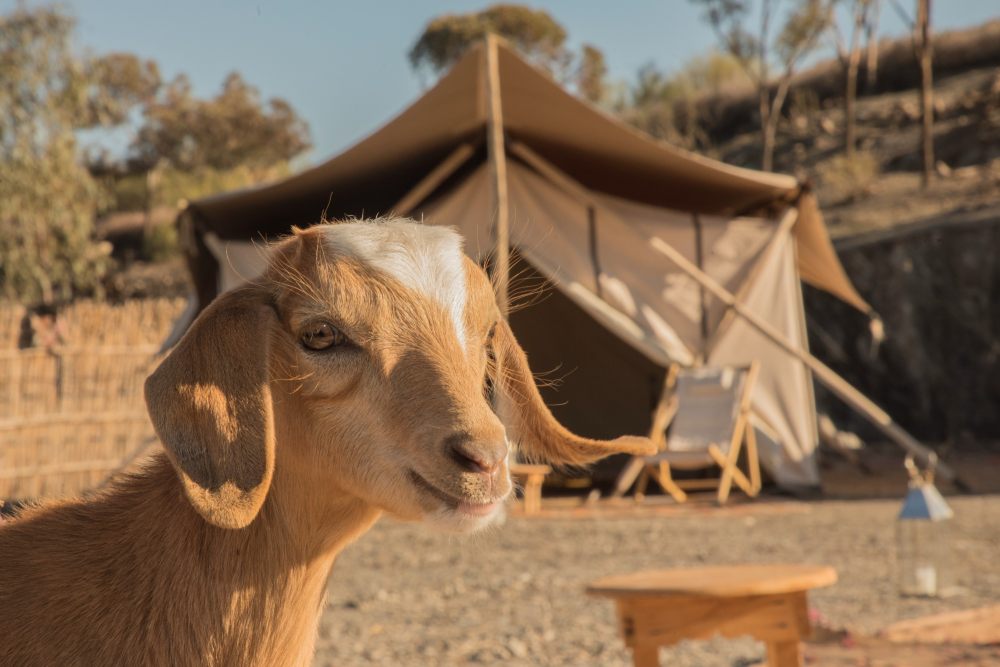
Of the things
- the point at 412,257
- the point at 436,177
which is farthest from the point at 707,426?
the point at 412,257

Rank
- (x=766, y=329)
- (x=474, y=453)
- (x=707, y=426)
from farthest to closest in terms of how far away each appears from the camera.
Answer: (x=707, y=426)
(x=766, y=329)
(x=474, y=453)

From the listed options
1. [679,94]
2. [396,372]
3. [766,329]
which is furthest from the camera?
[679,94]

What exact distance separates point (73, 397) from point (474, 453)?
42.7 ft

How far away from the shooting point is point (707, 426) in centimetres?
1145

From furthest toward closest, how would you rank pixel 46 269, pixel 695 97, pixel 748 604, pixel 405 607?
pixel 695 97 → pixel 46 269 → pixel 405 607 → pixel 748 604

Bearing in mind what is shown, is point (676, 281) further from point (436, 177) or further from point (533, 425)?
point (533, 425)

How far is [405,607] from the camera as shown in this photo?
6.78m

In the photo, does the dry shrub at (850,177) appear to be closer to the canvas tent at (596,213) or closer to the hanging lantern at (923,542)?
the canvas tent at (596,213)

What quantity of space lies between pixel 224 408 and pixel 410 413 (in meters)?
Result: 0.30

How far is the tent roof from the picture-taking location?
10.7m

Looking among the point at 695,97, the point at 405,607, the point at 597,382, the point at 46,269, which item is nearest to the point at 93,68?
the point at 46,269

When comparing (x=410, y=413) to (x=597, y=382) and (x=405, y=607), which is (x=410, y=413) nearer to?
(x=405, y=607)

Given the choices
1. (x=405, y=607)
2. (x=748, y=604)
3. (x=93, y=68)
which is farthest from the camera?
(x=93, y=68)

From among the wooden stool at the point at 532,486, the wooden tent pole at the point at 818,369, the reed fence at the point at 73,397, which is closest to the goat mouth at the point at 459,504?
the wooden stool at the point at 532,486
